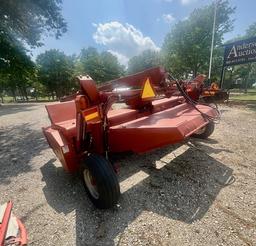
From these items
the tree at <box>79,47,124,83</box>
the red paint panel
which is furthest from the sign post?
the tree at <box>79,47,124,83</box>

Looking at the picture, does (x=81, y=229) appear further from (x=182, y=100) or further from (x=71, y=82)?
(x=71, y=82)

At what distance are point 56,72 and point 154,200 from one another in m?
35.5

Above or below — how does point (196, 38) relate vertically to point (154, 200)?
above

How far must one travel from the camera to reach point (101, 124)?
3051mm

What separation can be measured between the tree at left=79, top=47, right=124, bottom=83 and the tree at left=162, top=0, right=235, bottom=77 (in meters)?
22.1

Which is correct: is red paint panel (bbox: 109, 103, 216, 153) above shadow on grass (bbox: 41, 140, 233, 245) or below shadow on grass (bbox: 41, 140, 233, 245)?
above

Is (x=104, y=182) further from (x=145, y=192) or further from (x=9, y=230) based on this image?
(x=9, y=230)

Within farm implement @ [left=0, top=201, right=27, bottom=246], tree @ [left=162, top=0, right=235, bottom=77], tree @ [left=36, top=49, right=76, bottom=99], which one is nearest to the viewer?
farm implement @ [left=0, top=201, right=27, bottom=246]

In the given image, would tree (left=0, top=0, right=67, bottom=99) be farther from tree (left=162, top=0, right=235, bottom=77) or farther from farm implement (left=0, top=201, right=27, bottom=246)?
tree (left=162, top=0, right=235, bottom=77)

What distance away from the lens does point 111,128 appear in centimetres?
309

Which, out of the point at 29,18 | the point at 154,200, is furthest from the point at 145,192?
the point at 29,18

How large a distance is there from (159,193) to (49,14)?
11.3 metres

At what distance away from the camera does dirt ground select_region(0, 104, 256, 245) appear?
2344 mm

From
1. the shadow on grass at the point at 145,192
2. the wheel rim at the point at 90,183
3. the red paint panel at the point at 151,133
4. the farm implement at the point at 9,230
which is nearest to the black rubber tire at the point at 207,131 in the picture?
the shadow on grass at the point at 145,192
